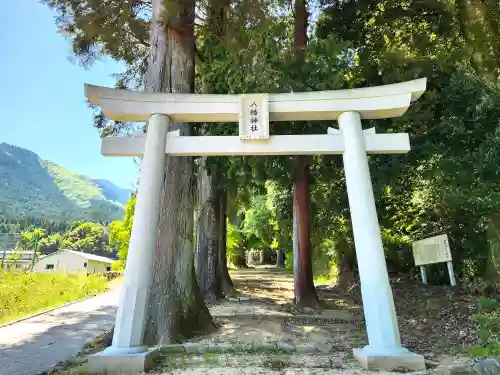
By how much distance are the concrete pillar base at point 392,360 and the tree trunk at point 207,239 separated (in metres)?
6.56

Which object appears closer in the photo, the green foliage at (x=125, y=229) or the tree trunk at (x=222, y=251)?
the tree trunk at (x=222, y=251)

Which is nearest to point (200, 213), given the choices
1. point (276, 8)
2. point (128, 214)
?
point (276, 8)

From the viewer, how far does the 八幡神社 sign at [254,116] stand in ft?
15.1

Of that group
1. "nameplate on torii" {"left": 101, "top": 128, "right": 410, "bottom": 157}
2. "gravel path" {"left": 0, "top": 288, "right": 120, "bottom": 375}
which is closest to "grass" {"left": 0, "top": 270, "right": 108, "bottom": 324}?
"gravel path" {"left": 0, "top": 288, "right": 120, "bottom": 375}

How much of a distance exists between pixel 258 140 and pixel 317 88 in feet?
8.53

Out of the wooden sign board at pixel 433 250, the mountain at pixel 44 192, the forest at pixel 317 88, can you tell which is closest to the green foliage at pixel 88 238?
the mountain at pixel 44 192

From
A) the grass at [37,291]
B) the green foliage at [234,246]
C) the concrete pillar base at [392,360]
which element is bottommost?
the concrete pillar base at [392,360]

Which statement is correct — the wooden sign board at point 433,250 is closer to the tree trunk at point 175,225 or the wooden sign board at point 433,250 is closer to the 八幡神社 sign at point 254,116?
the tree trunk at point 175,225

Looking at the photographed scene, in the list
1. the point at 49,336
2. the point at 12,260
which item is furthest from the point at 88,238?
the point at 49,336

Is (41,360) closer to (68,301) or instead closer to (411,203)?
(68,301)

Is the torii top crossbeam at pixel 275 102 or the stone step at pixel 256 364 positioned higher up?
the torii top crossbeam at pixel 275 102

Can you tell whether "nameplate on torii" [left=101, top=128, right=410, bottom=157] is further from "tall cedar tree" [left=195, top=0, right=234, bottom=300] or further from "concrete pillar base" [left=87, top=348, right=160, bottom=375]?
"tall cedar tree" [left=195, top=0, right=234, bottom=300]

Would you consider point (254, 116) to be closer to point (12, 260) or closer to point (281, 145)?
point (281, 145)

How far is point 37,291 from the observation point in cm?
1163
